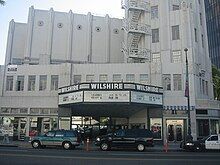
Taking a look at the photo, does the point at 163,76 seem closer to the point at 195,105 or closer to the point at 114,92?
the point at 195,105

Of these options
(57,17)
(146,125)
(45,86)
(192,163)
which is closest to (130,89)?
(146,125)

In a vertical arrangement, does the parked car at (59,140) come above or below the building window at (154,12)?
below

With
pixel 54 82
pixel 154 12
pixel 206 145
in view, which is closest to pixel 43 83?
pixel 54 82

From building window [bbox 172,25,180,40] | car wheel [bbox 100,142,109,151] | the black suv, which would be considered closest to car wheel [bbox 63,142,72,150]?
the black suv

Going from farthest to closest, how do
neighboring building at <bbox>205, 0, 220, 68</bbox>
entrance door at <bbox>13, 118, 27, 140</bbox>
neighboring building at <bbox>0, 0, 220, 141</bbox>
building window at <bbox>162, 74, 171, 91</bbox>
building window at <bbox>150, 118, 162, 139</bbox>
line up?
1. neighboring building at <bbox>205, 0, 220, 68</bbox>
2. entrance door at <bbox>13, 118, 27, 140</bbox>
3. building window at <bbox>162, 74, 171, 91</bbox>
4. building window at <bbox>150, 118, 162, 139</bbox>
5. neighboring building at <bbox>0, 0, 220, 141</bbox>

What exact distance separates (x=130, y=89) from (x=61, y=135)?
9597 mm

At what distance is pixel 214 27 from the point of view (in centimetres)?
10112

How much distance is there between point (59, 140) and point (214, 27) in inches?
3423

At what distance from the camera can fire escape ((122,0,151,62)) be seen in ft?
139

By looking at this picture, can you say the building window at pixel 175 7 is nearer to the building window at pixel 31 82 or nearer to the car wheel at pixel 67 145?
the building window at pixel 31 82

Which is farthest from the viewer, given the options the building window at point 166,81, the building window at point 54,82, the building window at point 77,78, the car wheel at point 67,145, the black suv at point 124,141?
the building window at point 54,82

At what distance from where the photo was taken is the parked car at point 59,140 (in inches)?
1096

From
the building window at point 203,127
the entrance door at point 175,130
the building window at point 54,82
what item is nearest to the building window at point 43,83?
the building window at point 54,82

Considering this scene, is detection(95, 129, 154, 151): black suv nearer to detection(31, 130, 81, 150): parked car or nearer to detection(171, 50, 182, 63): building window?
detection(31, 130, 81, 150): parked car
